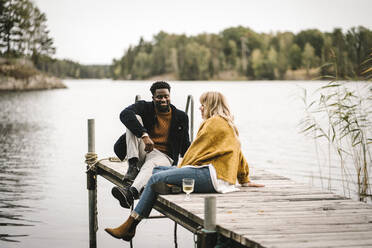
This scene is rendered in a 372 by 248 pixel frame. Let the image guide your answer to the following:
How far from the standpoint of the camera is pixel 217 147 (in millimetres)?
5141

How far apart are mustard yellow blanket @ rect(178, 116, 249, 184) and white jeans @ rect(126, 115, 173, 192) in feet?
2.77

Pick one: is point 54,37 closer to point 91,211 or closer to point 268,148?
point 268,148

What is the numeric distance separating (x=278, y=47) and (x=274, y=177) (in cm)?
12048

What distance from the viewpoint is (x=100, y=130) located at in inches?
1045

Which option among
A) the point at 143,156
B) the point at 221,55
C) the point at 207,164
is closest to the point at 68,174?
the point at 143,156

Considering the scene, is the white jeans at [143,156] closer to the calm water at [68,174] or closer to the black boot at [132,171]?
the black boot at [132,171]

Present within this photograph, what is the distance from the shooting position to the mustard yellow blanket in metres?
5.13

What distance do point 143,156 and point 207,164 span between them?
151cm

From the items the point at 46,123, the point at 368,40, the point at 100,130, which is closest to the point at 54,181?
the point at 368,40

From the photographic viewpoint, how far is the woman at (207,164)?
16.5 feet

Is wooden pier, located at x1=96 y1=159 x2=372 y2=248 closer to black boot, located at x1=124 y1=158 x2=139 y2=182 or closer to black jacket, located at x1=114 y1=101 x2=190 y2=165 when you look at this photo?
black boot, located at x1=124 y1=158 x2=139 y2=182

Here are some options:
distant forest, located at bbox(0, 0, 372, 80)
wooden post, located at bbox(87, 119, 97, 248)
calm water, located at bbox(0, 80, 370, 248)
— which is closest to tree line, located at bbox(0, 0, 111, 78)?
distant forest, located at bbox(0, 0, 372, 80)

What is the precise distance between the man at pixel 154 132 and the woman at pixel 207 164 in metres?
0.96

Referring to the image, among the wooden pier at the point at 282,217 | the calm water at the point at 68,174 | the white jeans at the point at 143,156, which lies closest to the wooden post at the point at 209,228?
the wooden pier at the point at 282,217
